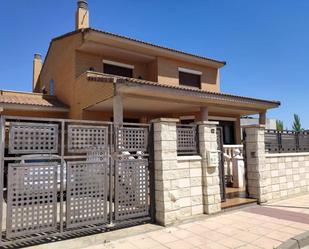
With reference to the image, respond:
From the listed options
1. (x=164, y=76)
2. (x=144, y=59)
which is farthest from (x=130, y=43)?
(x=164, y=76)

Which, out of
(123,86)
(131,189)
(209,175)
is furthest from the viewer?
(123,86)

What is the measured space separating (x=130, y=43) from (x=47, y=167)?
33.5 ft

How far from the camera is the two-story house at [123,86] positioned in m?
10.4

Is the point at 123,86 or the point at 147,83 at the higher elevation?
the point at 147,83

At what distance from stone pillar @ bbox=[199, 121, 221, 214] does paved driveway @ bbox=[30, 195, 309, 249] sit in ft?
0.96

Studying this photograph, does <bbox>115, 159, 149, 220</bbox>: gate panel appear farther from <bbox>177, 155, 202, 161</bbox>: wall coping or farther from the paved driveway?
<bbox>177, 155, 202, 161</bbox>: wall coping

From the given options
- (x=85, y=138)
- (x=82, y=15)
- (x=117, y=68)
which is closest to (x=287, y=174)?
(x=85, y=138)

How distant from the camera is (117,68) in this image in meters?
14.7

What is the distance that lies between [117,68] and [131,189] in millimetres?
10198

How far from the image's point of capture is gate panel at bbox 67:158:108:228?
4.92 m

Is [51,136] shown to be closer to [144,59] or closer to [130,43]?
[130,43]

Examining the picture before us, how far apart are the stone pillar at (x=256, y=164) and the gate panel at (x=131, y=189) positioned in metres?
3.71

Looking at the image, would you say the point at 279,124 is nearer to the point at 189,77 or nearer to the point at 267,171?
the point at 189,77

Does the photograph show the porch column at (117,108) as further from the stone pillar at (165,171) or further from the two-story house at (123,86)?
the stone pillar at (165,171)
